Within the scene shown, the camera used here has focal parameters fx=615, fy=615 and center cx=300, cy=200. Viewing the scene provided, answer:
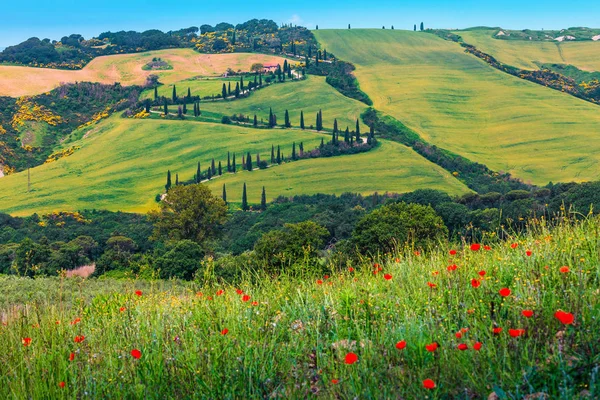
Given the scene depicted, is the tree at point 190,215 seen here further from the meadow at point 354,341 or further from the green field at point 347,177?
the meadow at point 354,341

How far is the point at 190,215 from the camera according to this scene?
219 feet

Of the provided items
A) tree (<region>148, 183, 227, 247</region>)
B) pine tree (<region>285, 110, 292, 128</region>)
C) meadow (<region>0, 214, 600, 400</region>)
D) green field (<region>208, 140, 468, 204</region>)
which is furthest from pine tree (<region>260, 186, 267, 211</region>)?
meadow (<region>0, 214, 600, 400</region>)

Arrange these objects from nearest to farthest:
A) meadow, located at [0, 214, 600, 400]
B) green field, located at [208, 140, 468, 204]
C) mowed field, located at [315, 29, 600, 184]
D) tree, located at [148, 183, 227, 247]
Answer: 1. meadow, located at [0, 214, 600, 400]
2. tree, located at [148, 183, 227, 247]
3. green field, located at [208, 140, 468, 204]
4. mowed field, located at [315, 29, 600, 184]

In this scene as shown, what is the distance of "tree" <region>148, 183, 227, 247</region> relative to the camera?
2653 inches

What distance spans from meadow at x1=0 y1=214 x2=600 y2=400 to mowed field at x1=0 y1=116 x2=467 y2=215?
11870 centimetres

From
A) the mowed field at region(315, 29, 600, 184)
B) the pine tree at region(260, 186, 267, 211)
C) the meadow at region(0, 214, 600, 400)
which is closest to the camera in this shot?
the meadow at region(0, 214, 600, 400)

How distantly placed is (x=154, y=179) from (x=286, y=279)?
144 metres

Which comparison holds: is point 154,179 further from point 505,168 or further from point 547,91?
point 547,91

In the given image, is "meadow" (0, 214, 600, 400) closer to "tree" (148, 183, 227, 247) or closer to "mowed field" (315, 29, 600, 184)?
"tree" (148, 183, 227, 247)

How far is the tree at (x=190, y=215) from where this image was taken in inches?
2653

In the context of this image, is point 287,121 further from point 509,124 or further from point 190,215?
point 190,215

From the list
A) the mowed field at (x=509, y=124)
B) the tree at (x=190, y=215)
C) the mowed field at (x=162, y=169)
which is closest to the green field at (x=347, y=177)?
the mowed field at (x=162, y=169)

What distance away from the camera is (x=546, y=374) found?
4734 millimetres

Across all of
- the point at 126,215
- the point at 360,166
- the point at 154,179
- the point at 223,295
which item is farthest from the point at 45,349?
the point at 154,179
